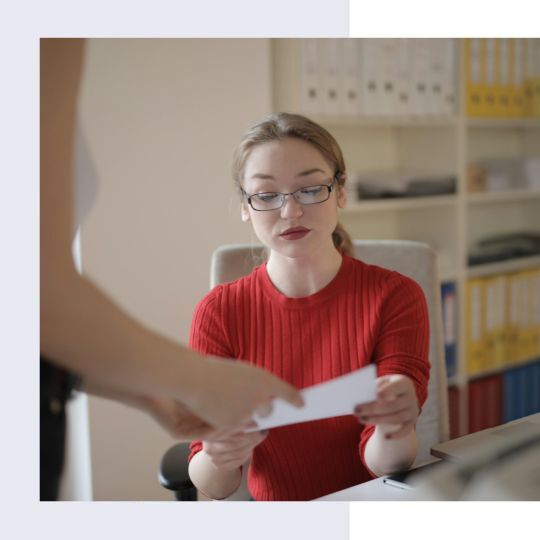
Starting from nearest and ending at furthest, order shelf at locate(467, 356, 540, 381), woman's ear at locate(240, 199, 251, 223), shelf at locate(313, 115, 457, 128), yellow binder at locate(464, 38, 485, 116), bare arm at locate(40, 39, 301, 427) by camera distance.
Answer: bare arm at locate(40, 39, 301, 427)
woman's ear at locate(240, 199, 251, 223)
shelf at locate(313, 115, 457, 128)
shelf at locate(467, 356, 540, 381)
yellow binder at locate(464, 38, 485, 116)

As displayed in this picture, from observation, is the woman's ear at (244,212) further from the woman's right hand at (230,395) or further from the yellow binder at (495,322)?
the yellow binder at (495,322)

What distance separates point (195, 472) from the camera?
37.4 inches

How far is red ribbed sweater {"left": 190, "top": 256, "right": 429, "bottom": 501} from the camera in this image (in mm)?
847

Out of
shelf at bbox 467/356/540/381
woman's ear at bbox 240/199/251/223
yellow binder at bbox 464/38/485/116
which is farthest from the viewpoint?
yellow binder at bbox 464/38/485/116

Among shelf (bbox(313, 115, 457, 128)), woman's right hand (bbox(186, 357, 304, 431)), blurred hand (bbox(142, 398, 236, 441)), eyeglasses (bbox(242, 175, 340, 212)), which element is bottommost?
blurred hand (bbox(142, 398, 236, 441))

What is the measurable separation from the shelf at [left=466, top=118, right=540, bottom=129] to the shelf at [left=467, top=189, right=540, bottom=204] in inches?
7.1

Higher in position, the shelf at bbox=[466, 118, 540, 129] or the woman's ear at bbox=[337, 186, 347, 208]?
the shelf at bbox=[466, 118, 540, 129]

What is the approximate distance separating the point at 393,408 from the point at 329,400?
0.10 m

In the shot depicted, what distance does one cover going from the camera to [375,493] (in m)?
0.90

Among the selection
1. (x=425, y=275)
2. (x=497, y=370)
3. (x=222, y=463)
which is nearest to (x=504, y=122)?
(x=497, y=370)

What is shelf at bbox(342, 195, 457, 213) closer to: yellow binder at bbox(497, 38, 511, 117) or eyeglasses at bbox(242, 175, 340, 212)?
yellow binder at bbox(497, 38, 511, 117)

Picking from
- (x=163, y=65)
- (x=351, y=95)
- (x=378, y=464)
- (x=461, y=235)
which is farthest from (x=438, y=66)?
(x=378, y=464)

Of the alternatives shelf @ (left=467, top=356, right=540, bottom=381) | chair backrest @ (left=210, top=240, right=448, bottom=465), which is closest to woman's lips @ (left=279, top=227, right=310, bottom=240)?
chair backrest @ (left=210, top=240, right=448, bottom=465)
